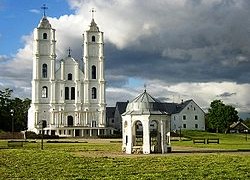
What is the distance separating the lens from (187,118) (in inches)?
4862

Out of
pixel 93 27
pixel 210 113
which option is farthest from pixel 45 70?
pixel 210 113

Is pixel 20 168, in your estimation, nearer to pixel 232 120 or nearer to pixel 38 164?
pixel 38 164

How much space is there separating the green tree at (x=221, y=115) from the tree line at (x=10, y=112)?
46.3 m

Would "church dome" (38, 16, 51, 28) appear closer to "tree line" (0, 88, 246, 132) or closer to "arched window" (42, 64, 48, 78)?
"arched window" (42, 64, 48, 78)

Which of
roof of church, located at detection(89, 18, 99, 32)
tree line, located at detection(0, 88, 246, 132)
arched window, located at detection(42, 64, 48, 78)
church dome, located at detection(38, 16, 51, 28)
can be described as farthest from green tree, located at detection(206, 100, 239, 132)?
church dome, located at detection(38, 16, 51, 28)

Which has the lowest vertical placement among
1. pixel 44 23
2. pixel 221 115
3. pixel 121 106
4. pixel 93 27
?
pixel 221 115

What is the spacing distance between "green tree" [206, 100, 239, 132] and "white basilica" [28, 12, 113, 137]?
31677mm

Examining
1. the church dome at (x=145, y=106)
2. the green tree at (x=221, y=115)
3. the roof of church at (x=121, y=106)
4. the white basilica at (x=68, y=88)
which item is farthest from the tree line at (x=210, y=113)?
the church dome at (x=145, y=106)

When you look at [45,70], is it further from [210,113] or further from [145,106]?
[145,106]

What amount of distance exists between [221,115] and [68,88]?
1558 inches

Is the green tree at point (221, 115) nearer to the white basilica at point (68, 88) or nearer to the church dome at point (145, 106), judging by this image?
the white basilica at point (68, 88)

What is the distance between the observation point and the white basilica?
326ft

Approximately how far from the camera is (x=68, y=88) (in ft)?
340

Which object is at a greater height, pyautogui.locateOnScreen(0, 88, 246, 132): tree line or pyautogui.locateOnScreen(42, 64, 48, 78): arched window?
pyautogui.locateOnScreen(42, 64, 48, 78): arched window
